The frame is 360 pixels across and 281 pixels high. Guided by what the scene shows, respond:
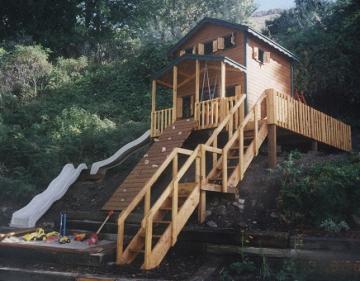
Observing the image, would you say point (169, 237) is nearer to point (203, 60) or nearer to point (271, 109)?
point (271, 109)

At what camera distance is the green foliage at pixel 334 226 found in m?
8.45

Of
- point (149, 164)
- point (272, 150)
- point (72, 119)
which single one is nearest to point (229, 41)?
point (272, 150)

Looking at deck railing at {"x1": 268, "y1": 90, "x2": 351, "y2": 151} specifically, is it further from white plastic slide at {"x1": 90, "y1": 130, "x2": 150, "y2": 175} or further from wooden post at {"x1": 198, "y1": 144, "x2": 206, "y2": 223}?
white plastic slide at {"x1": 90, "y1": 130, "x2": 150, "y2": 175}

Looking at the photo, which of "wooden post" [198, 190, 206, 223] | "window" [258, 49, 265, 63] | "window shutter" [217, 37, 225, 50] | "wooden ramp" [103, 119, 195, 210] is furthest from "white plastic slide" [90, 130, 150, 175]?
"wooden post" [198, 190, 206, 223]

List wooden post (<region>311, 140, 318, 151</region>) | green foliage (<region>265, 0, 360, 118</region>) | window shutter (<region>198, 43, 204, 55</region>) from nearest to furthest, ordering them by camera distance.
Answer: wooden post (<region>311, 140, 318, 151</region>) → window shutter (<region>198, 43, 204, 55</region>) → green foliage (<region>265, 0, 360, 118</region>)

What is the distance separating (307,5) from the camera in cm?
3438

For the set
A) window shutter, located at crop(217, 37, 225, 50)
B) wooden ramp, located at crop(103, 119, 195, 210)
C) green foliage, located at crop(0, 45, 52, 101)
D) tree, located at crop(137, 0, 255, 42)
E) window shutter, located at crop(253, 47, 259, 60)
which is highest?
tree, located at crop(137, 0, 255, 42)

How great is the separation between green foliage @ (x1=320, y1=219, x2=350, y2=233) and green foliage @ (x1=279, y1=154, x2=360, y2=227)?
0.16 metres

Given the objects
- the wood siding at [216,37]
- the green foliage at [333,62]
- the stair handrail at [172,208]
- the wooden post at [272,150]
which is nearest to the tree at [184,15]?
the green foliage at [333,62]

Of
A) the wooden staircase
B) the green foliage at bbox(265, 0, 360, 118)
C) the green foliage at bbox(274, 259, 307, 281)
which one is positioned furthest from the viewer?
the green foliage at bbox(265, 0, 360, 118)

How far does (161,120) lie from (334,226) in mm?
8055

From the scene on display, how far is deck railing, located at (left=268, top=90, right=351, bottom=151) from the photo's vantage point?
1196cm

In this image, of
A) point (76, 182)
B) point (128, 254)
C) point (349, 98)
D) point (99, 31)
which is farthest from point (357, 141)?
point (99, 31)

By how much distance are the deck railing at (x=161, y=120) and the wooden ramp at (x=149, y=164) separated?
0.95 meters
